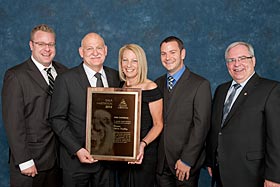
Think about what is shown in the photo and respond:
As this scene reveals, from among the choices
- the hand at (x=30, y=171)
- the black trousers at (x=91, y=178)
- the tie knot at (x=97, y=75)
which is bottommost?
the black trousers at (x=91, y=178)

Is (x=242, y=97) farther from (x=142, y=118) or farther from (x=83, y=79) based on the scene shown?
(x=83, y=79)

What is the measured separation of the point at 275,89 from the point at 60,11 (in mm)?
2513

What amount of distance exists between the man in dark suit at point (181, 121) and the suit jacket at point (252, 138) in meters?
0.21

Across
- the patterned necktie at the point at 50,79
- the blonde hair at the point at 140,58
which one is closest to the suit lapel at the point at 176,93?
the blonde hair at the point at 140,58

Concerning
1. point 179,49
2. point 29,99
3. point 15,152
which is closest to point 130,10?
point 179,49

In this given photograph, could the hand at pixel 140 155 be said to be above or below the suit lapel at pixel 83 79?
below

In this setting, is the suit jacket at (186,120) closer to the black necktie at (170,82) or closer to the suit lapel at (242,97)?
the black necktie at (170,82)

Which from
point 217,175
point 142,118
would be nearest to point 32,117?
point 142,118

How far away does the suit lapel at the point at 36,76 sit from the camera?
2879 mm

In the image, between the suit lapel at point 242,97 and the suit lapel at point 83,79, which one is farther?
the suit lapel at point 83,79

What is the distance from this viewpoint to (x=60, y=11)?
410cm

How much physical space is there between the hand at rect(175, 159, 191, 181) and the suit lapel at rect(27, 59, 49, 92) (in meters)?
1.15

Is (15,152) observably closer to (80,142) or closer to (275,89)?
(80,142)

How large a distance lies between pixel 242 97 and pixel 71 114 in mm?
1246
